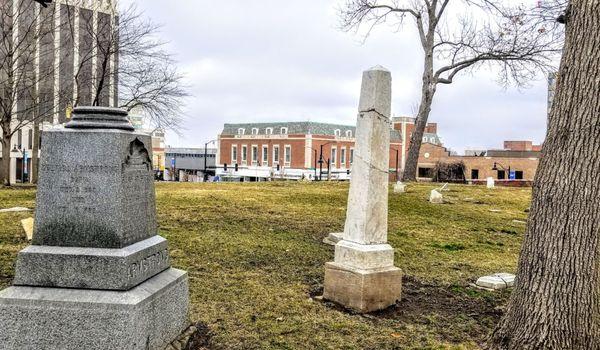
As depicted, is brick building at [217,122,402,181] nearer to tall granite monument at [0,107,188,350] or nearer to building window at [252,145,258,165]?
building window at [252,145,258,165]

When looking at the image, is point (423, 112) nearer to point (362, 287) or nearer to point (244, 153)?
point (362, 287)

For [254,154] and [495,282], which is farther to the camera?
[254,154]

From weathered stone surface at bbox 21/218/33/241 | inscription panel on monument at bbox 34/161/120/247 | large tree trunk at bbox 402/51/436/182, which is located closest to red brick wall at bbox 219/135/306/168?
large tree trunk at bbox 402/51/436/182

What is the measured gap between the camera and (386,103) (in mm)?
5871

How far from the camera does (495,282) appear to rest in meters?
6.80

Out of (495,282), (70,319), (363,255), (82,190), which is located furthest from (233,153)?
(70,319)

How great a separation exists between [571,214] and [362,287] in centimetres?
→ 229

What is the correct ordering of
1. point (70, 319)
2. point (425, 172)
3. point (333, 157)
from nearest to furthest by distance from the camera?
1. point (70, 319)
2. point (425, 172)
3. point (333, 157)

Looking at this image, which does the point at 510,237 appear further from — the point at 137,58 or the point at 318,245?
the point at 137,58

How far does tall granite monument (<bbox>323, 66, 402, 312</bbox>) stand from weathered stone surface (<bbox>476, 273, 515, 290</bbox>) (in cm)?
161

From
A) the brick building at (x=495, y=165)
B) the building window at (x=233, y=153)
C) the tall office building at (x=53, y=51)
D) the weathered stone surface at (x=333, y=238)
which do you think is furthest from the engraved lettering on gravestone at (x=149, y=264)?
the building window at (x=233, y=153)

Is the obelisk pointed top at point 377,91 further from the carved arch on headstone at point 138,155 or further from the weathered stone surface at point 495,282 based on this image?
the weathered stone surface at point 495,282

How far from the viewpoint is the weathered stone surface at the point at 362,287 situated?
5.63 meters

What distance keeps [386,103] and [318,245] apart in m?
3.46
